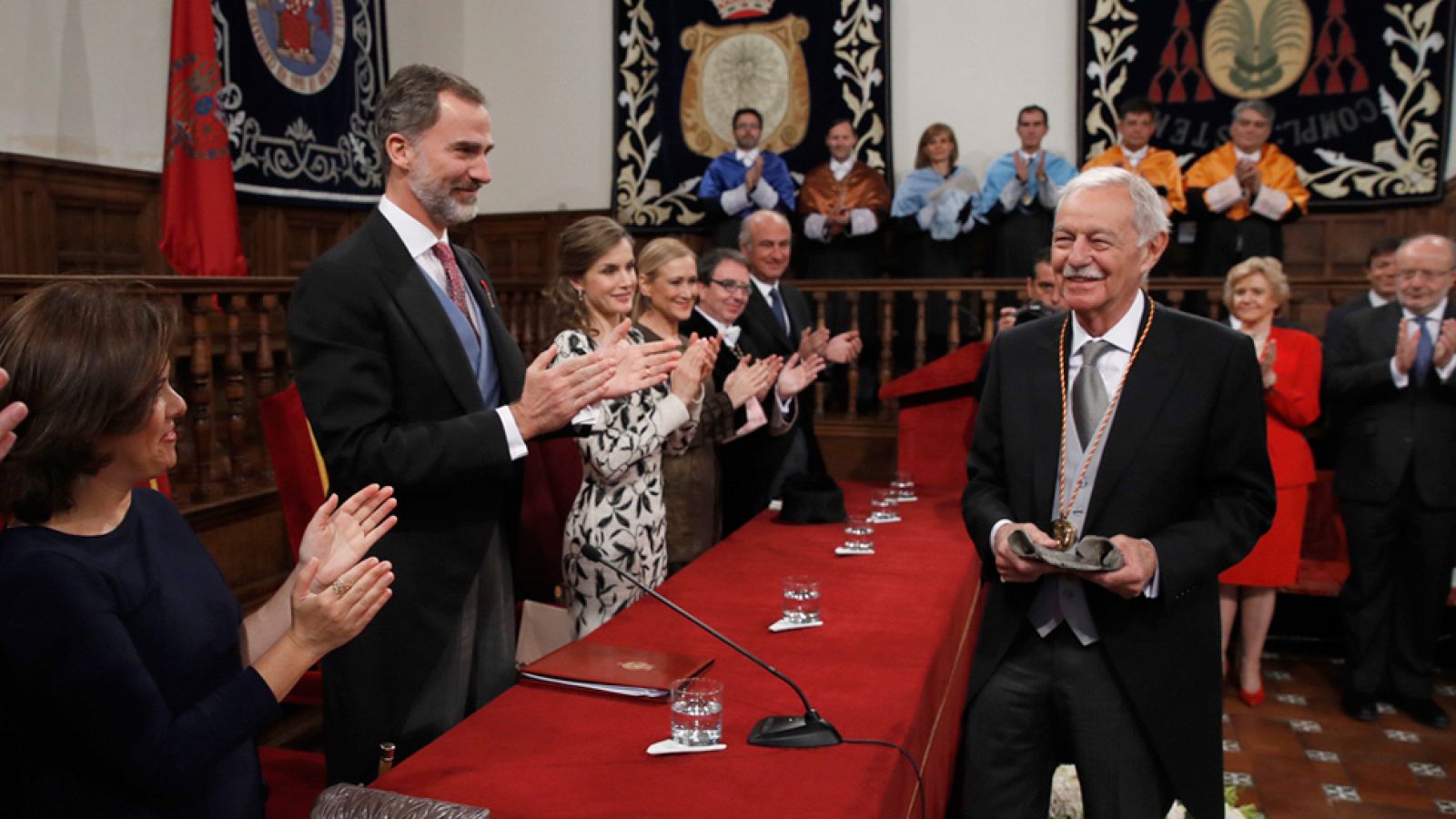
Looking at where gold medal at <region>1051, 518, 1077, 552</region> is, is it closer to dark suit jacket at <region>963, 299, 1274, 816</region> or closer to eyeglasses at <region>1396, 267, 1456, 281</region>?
dark suit jacket at <region>963, 299, 1274, 816</region>

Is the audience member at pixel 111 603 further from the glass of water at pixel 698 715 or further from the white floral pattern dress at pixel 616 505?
the white floral pattern dress at pixel 616 505

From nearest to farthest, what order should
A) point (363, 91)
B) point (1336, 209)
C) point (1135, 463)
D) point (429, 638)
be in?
1. point (1135, 463)
2. point (429, 638)
3. point (1336, 209)
4. point (363, 91)

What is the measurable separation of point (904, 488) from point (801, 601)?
152 centimetres

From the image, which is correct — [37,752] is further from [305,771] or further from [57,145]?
[57,145]

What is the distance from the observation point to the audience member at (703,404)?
324 centimetres

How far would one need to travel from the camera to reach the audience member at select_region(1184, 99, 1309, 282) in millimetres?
6180

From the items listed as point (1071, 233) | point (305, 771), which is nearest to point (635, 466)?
point (305, 771)

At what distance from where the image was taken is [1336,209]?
688 cm

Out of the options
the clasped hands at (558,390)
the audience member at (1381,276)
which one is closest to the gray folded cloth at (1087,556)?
the clasped hands at (558,390)

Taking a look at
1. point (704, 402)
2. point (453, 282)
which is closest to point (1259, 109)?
point (704, 402)

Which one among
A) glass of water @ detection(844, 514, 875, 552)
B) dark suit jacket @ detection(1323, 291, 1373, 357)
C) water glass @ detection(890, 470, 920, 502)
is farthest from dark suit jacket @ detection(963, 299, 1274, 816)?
dark suit jacket @ detection(1323, 291, 1373, 357)

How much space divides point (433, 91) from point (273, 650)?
44.7 inches

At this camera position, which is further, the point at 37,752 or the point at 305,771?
the point at 305,771

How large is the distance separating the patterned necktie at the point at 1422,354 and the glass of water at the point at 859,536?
7.47 feet
